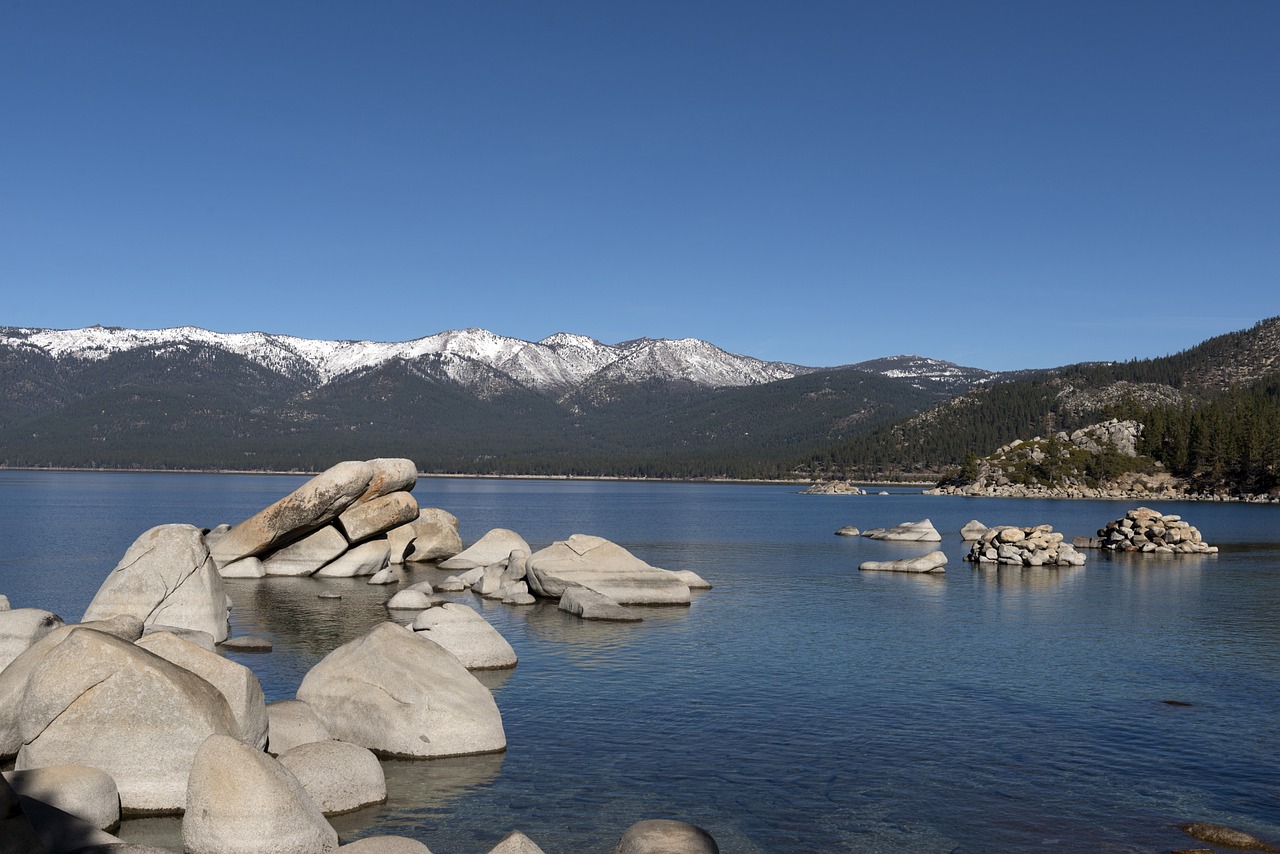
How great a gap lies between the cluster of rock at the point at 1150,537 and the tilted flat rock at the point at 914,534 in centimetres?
1245

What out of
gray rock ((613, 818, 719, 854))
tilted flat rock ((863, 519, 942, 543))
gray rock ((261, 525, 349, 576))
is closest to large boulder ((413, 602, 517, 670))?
gray rock ((613, 818, 719, 854))

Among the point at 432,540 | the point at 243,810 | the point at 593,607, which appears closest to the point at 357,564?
the point at 432,540

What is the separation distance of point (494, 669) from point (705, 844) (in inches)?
656

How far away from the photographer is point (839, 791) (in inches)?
773

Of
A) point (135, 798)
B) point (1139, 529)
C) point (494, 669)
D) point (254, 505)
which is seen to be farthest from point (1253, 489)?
point (135, 798)

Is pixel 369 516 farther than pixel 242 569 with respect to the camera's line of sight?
Yes

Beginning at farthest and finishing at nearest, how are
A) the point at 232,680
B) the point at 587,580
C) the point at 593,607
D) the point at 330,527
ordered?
the point at 330,527 < the point at 587,580 < the point at 593,607 < the point at 232,680

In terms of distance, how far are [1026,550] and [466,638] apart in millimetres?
53016

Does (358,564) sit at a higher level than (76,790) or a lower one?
lower

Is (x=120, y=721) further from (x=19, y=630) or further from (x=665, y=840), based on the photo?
(x=665, y=840)

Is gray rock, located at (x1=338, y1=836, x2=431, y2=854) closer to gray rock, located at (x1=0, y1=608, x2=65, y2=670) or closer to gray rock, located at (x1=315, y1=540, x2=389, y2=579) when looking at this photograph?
gray rock, located at (x1=0, y1=608, x2=65, y2=670)

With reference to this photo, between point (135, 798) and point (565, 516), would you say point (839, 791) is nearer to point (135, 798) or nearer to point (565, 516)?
point (135, 798)

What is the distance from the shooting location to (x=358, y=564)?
56.9m

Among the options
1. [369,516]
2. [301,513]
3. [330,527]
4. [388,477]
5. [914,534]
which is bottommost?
[914,534]
